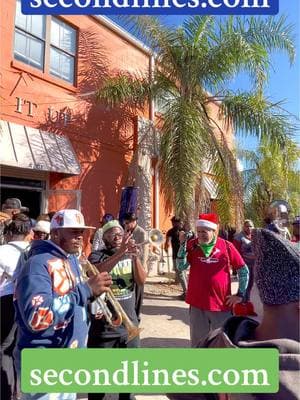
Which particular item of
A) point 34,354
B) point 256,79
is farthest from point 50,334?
point 256,79

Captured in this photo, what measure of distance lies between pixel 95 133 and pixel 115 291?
7302 millimetres

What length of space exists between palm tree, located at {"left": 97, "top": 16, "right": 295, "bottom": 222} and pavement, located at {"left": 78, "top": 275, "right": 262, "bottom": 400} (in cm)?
191

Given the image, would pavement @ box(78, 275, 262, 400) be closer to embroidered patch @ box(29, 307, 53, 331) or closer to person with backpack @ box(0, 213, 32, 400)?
person with backpack @ box(0, 213, 32, 400)

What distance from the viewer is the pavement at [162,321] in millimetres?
5032

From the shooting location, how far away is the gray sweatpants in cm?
353

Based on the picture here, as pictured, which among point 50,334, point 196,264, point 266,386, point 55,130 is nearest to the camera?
point 266,386

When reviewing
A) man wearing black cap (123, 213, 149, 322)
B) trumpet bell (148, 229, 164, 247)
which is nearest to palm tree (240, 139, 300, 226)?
man wearing black cap (123, 213, 149, 322)

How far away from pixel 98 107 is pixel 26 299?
8754 mm

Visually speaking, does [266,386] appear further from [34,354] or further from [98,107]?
[98,107]

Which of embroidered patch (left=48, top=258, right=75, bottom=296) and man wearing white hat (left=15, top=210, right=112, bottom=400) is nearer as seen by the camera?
man wearing white hat (left=15, top=210, right=112, bottom=400)

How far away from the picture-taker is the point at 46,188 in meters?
8.79

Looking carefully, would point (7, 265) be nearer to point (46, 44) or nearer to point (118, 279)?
point (118, 279)

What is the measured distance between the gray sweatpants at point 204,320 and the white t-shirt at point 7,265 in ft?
5.70

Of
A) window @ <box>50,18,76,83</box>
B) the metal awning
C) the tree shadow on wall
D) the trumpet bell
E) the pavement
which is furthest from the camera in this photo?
the tree shadow on wall
